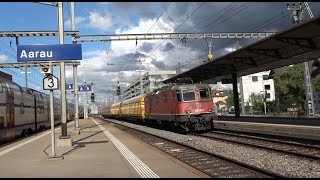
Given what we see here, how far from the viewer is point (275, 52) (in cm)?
2570

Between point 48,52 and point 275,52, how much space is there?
15.5m

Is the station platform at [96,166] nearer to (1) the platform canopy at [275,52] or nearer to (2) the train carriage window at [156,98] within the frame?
(1) the platform canopy at [275,52]

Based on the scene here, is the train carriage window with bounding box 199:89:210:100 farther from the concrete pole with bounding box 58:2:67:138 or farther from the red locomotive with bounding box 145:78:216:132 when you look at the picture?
the concrete pole with bounding box 58:2:67:138

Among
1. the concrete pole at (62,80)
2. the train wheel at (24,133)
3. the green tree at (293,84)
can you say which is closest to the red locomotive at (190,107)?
the concrete pole at (62,80)

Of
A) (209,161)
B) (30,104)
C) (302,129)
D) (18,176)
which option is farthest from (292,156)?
(30,104)

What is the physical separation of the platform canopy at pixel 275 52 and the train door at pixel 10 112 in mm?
12892

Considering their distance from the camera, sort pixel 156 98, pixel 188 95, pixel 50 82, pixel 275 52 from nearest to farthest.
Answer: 1. pixel 50 82
2. pixel 188 95
3. pixel 275 52
4. pixel 156 98

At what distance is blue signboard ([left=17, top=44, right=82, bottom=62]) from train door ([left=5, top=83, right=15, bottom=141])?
8.11 m

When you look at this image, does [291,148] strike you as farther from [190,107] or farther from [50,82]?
[190,107]

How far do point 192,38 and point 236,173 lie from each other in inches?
944

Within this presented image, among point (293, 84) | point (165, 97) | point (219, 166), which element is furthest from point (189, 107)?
point (293, 84)

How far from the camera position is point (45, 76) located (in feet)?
47.4

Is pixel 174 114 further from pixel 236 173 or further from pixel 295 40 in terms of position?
pixel 236 173

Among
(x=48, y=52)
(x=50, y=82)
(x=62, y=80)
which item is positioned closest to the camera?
(x=50, y=82)
